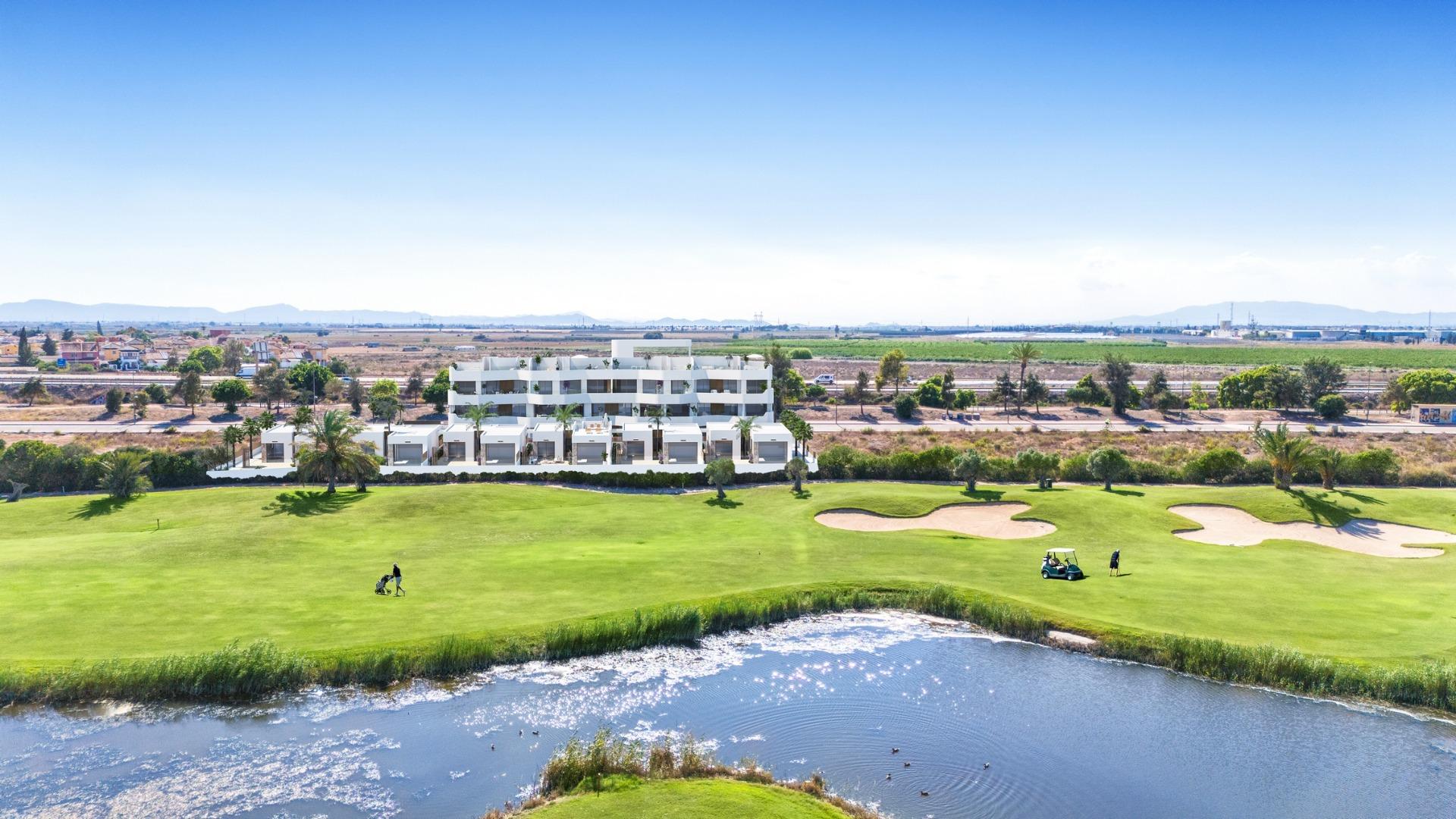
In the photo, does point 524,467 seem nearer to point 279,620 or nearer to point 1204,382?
point 279,620

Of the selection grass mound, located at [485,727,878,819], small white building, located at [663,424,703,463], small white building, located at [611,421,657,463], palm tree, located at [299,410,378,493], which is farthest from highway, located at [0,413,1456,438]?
grass mound, located at [485,727,878,819]

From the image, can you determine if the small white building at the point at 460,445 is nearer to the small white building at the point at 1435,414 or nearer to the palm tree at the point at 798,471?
the palm tree at the point at 798,471

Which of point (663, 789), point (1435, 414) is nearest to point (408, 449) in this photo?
point (663, 789)

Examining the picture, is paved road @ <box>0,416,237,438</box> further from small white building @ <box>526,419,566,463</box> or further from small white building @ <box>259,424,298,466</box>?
small white building @ <box>526,419,566,463</box>

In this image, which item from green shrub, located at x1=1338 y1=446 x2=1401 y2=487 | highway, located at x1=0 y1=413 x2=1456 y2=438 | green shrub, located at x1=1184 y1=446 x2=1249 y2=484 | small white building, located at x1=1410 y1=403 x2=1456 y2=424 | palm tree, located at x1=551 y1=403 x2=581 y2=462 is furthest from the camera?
small white building, located at x1=1410 y1=403 x2=1456 y2=424

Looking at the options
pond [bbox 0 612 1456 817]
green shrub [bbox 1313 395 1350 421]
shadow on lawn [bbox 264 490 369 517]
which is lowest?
pond [bbox 0 612 1456 817]

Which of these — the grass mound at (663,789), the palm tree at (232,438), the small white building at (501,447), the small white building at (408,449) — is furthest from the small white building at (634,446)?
the grass mound at (663,789)
